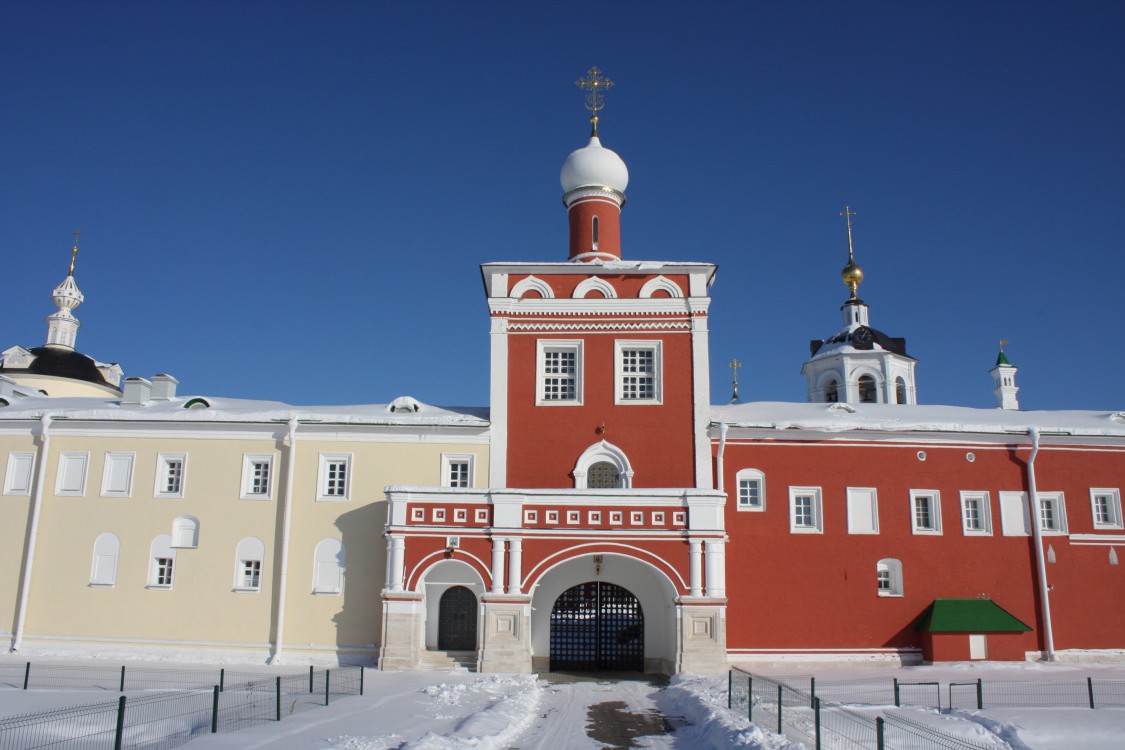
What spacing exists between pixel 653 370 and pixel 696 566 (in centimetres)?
587

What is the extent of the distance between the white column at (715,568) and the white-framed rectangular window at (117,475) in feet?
52.0

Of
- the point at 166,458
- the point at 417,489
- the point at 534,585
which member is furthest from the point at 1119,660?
the point at 166,458

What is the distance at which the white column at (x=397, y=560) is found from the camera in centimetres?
2263

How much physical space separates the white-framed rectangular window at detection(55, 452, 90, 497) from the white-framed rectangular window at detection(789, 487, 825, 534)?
19.4 metres

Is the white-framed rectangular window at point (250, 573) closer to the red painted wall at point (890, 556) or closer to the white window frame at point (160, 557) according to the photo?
the white window frame at point (160, 557)

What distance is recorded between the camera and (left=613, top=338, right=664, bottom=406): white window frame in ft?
83.4

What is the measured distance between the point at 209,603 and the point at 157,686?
19.2 feet

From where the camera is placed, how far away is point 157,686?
62.4 feet

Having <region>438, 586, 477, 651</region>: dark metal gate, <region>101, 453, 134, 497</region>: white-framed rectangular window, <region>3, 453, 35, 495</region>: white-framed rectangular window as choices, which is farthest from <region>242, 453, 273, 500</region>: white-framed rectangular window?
<region>3, 453, 35, 495</region>: white-framed rectangular window

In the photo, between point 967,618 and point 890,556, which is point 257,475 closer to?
point 890,556

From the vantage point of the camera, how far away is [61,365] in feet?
150

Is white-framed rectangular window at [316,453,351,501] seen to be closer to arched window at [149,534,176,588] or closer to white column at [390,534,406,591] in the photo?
white column at [390,534,406,591]

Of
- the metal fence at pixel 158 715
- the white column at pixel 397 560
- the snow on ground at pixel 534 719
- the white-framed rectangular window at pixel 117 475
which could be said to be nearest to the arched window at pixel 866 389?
the snow on ground at pixel 534 719

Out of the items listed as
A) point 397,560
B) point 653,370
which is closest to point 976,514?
point 653,370
